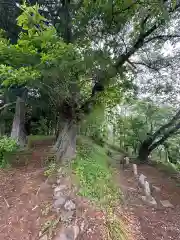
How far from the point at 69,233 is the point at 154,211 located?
6.56 feet

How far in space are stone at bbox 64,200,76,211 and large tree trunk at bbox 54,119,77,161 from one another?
143 centimetres

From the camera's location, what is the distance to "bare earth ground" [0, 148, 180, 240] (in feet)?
9.87

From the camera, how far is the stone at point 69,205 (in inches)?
131

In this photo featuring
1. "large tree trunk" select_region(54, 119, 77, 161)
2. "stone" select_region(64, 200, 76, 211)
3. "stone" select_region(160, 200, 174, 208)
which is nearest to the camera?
"stone" select_region(64, 200, 76, 211)

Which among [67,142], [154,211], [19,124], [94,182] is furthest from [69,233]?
[19,124]

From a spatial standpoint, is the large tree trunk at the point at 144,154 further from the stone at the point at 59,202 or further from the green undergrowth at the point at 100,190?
the stone at the point at 59,202

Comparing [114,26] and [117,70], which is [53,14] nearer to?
[114,26]

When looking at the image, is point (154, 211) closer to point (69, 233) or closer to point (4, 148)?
point (69, 233)

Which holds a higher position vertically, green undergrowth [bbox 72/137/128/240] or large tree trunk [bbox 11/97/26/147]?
large tree trunk [bbox 11/97/26/147]

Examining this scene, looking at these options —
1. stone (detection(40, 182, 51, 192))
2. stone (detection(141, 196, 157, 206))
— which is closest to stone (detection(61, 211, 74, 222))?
stone (detection(40, 182, 51, 192))

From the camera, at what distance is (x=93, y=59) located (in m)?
3.88

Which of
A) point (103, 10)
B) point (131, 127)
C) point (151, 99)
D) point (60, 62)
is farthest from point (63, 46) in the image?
point (131, 127)

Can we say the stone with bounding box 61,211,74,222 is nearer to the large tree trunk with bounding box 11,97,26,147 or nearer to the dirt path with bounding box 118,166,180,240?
the dirt path with bounding box 118,166,180,240

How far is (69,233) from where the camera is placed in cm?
290
